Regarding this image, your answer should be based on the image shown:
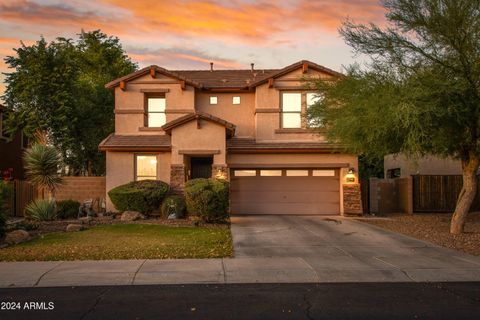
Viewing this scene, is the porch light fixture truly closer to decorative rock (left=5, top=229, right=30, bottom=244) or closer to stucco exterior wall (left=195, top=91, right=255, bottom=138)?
stucco exterior wall (left=195, top=91, right=255, bottom=138)

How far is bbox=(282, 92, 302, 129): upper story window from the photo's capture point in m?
24.4

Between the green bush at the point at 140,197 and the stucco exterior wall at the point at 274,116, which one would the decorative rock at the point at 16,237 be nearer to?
the green bush at the point at 140,197

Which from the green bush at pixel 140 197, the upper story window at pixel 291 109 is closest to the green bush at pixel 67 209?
the green bush at pixel 140 197

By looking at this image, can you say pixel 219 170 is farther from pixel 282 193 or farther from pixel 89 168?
pixel 89 168

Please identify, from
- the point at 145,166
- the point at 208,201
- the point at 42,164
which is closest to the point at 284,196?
the point at 208,201

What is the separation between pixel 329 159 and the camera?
79.2 feet

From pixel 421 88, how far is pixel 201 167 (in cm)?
1270

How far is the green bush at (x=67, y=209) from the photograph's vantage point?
2194 centimetres

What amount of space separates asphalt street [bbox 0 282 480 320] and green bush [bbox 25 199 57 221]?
1165 centimetres

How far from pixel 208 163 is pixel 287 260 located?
1310cm

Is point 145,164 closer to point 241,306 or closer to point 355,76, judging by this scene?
point 355,76

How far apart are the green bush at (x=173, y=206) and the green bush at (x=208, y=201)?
1.52 m

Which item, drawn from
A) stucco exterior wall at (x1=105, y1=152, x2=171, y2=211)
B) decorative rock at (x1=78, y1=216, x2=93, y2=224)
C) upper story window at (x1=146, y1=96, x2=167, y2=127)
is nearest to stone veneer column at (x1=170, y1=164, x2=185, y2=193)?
stucco exterior wall at (x1=105, y1=152, x2=171, y2=211)

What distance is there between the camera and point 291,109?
961 inches
